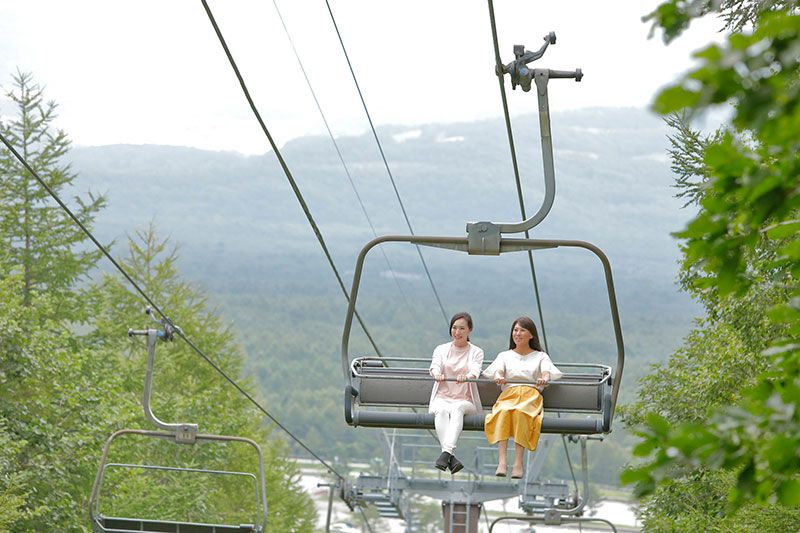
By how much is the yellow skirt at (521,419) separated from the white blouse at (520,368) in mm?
114

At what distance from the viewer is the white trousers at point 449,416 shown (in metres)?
11.4

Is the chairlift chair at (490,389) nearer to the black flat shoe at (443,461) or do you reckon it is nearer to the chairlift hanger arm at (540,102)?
Result: the chairlift hanger arm at (540,102)

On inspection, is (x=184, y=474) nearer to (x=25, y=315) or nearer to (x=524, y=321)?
(x=25, y=315)

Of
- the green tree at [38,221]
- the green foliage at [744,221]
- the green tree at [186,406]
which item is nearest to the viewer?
the green foliage at [744,221]

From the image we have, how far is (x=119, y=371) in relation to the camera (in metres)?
36.2

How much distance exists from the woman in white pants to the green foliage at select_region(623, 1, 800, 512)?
891 cm

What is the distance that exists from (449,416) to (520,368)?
696 millimetres

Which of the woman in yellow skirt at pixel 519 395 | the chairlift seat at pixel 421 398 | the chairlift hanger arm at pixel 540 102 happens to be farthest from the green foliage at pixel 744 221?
the woman in yellow skirt at pixel 519 395

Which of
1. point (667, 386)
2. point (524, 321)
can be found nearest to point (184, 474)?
point (667, 386)

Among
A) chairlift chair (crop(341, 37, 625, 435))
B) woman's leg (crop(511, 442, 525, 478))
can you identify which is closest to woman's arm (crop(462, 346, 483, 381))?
chairlift chair (crop(341, 37, 625, 435))

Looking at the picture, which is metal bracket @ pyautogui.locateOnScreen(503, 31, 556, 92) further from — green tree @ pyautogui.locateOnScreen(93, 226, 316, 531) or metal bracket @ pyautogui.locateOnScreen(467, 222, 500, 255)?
green tree @ pyautogui.locateOnScreen(93, 226, 316, 531)

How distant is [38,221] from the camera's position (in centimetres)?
3775

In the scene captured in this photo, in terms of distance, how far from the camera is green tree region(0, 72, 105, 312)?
3684 cm

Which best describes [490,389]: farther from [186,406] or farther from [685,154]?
[186,406]
